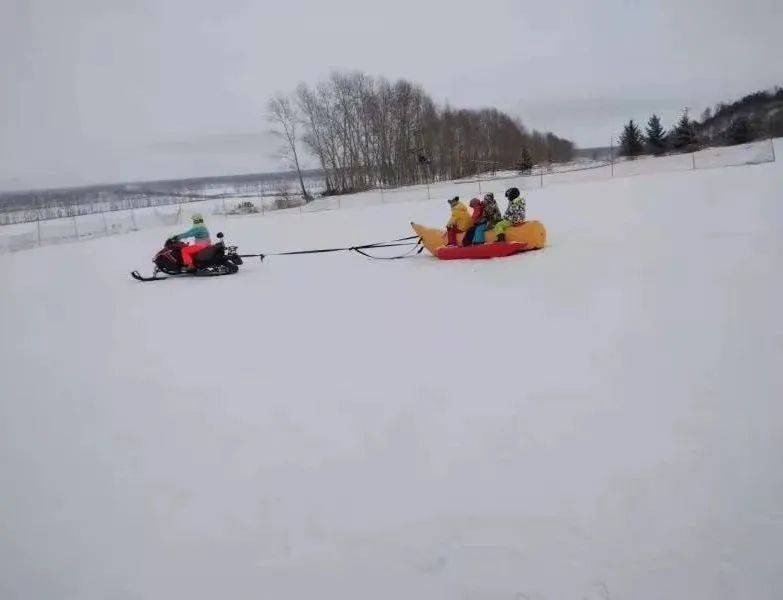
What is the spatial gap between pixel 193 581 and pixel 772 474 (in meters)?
2.32

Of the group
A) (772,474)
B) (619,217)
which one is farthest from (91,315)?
(619,217)

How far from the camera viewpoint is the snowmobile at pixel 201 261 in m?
8.91

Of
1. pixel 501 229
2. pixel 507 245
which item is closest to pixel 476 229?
pixel 501 229

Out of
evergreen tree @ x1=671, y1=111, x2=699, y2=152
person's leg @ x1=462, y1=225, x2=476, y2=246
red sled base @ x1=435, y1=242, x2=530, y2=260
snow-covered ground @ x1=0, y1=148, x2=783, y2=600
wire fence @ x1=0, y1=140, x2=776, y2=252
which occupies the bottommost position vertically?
snow-covered ground @ x1=0, y1=148, x2=783, y2=600

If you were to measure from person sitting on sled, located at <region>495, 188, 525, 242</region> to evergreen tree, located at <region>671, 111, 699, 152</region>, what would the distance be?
3067 cm

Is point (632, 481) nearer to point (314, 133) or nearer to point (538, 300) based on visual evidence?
point (538, 300)

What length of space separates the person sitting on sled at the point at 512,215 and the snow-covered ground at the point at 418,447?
97.8 inches

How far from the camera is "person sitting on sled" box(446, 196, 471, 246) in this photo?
27.3 feet

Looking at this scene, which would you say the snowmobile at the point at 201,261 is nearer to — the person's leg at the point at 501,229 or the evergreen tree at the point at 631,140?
the person's leg at the point at 501,229

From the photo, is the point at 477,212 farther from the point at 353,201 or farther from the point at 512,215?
the point at 353,201

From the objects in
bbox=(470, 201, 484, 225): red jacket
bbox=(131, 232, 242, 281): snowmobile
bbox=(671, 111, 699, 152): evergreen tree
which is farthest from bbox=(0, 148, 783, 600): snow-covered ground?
bbox=(671, 111, 699, 152): evergreen tree

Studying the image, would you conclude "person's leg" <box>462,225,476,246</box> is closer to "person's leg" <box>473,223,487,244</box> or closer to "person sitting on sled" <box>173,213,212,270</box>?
"person's leg" <box>473,223,487,244</box>

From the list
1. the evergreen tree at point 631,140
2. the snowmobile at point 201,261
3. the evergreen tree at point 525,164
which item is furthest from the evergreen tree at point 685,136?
the snowmobile at point 201,261

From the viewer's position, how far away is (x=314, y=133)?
43188 mm
